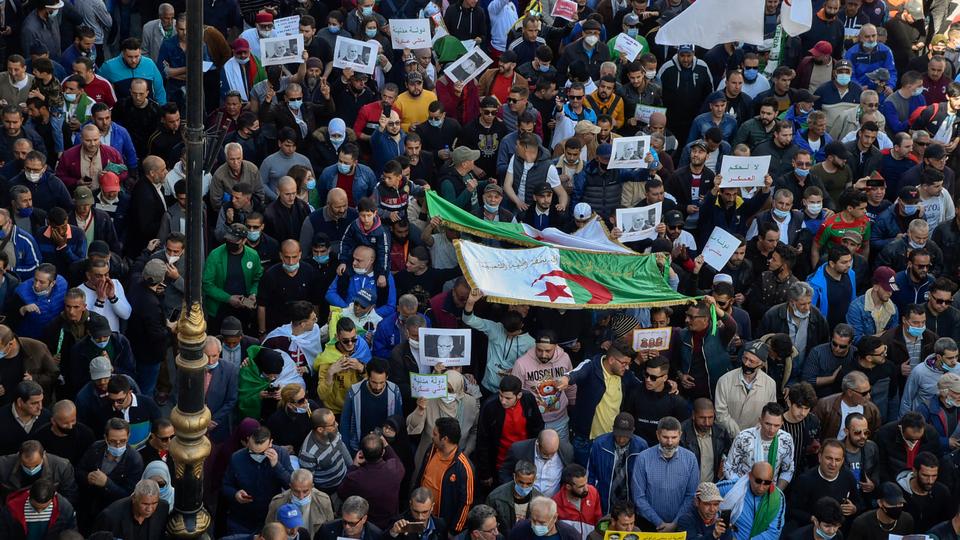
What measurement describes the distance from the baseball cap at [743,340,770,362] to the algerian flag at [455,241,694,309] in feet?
2.49

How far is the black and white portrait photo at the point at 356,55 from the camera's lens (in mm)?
18109

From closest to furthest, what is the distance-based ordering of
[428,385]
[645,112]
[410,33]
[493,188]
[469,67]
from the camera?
[428,385] < [493,188] < [645,112] < [469,67] < [410,33]

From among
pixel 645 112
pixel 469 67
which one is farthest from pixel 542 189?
pixel 469 67

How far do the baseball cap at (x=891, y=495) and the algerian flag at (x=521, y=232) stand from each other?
364 cm

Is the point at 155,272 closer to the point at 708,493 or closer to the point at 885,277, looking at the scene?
the point at 708,493

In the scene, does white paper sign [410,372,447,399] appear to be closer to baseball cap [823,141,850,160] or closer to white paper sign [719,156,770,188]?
white paper sign [719,156,770,188]

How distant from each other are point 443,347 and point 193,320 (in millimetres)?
5252

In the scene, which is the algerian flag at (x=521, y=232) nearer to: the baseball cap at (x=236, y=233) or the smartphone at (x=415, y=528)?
the baseball cap at (x=236, y=233)

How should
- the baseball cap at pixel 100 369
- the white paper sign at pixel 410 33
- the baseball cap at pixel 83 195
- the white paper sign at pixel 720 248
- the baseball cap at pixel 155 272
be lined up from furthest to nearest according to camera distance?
the white paper sign at pixel 410 33 < the white paper sign at pixel 720 248 < the baseball cap at pixel 83 195 < the baseball cap at pixel 155 272 < the baseball cap at pixel 100 369

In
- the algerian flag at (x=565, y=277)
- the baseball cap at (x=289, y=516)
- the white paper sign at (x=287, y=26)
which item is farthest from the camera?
the white paper sign at (x=287, y=26)

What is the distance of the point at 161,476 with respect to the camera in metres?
12.6

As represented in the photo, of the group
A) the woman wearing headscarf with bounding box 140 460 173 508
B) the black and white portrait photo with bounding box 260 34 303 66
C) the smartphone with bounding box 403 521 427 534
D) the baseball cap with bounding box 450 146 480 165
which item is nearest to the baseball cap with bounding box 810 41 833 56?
the baseball cap with bounding box 450 146 480 165

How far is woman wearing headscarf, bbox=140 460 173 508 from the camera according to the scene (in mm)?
12578

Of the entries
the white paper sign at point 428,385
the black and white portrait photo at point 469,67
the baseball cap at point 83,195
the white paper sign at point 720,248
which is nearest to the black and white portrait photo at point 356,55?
the black and white portrait photo at point 469,67
